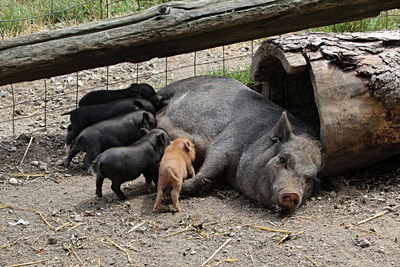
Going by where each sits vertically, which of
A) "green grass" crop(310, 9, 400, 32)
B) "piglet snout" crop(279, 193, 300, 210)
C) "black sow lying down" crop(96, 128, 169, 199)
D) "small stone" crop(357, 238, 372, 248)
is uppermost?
"green grass" crop(310, 9, 400, 32)

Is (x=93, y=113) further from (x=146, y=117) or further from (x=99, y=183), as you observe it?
(x=99, y=183)

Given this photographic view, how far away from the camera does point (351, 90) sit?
577 cm

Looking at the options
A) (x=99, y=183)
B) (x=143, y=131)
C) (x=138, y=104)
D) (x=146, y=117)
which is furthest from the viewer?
(x=138, y=104)

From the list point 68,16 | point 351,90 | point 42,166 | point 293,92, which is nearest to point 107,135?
point 42,166

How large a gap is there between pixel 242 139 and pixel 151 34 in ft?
4.41

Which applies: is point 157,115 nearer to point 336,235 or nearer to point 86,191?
point 86,191

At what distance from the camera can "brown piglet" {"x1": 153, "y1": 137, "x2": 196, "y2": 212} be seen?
18.4 ft

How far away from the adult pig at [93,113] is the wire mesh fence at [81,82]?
0.83 m

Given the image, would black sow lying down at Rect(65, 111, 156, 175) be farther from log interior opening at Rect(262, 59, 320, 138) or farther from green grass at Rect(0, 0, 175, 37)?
green grass at Rect(0, 0, 175, 37)

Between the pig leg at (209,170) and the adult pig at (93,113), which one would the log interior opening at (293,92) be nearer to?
the pig leg at (209,170)

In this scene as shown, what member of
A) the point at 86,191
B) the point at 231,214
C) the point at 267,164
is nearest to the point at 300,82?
the point at 267,164

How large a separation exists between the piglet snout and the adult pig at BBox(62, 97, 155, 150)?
85.1 inches

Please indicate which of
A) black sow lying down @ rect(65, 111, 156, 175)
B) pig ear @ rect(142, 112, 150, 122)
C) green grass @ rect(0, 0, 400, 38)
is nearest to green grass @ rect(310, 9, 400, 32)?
green grass @ rect(0, 0, 400, 38)

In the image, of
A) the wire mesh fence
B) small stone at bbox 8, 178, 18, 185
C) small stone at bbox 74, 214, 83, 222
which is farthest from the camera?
the wire mesh fence
